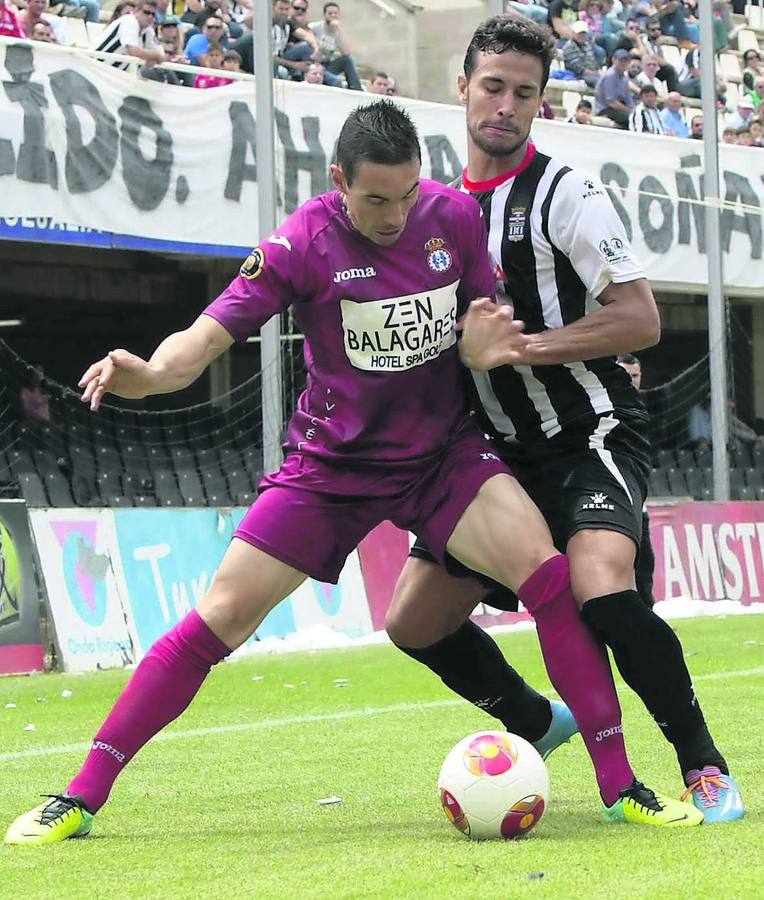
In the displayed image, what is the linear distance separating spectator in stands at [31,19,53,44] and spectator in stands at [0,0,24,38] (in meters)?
0.30

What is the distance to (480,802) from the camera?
4414 mm

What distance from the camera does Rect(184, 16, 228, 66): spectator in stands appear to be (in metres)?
15.7

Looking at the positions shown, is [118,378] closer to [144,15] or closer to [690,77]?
[144,15]

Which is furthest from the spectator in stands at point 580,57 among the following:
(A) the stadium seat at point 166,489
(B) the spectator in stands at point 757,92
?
(A) the stadium seat at point 166,489

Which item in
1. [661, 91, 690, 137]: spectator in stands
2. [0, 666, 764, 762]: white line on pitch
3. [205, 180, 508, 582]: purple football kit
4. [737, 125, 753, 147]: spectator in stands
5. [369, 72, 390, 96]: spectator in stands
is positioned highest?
[369, 72, 390, 96]: spectator in stands

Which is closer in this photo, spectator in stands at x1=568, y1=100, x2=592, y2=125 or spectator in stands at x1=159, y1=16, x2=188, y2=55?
spectator in stands at x1=159, y1=16, x2=188, y2=55

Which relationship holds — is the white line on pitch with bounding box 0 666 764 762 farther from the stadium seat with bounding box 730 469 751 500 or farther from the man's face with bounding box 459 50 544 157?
the stadium seat with bounding box 730 469 751 500

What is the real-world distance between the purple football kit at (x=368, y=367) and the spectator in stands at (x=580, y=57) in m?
16.7

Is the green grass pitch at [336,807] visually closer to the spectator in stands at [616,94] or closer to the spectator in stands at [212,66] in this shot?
the spectator in stands at [212,66]

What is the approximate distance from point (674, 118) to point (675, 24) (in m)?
3.79

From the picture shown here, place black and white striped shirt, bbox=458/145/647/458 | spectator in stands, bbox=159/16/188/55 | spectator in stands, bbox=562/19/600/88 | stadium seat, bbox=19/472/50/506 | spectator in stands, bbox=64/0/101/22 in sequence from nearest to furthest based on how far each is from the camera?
black and white striped shirt, bbox=458/145/647/458
stadium seat, bbox=19/472/50/506
spectator in stands, bbox=159/16/188/55
spectator in stands, bbox=64/0/101/22
spectator in stands, bbox=562/19/600/88

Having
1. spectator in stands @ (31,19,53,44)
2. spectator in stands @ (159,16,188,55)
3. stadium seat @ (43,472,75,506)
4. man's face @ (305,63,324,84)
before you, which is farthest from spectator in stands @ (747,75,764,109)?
stadium seat @ (43,472,75,506)

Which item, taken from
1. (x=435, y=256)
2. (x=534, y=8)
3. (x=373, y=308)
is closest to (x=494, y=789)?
(x=373, y=308)

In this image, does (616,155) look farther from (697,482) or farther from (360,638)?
(360,638)
